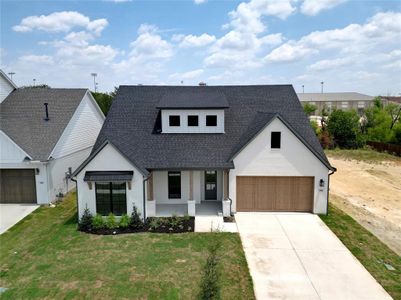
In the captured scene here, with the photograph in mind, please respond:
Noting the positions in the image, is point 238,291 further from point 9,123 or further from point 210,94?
point 9,123

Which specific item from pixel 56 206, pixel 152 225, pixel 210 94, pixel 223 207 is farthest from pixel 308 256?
pixel 56 206

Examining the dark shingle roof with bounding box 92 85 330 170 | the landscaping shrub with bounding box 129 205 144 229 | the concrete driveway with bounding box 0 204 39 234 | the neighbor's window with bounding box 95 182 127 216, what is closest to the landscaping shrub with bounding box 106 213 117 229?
the neighbor's window with bounding box 95 182 127 216

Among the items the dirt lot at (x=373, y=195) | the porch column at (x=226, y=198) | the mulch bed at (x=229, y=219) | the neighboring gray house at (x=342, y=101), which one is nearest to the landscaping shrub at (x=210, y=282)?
the mulch bed at (x=229, y=219)

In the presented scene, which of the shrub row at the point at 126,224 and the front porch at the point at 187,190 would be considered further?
the front porch at the point at 187,190

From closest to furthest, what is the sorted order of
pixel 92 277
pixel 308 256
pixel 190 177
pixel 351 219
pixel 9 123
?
pixel 92 277
pixel 308 256
pixel 351 219
pixel 190 177
pixel 9 123

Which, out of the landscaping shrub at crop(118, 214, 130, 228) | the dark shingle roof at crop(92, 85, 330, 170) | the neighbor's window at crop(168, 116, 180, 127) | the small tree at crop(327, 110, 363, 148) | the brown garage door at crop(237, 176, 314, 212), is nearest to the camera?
the landscaping shrub at crop(118, 214, 130, 228)

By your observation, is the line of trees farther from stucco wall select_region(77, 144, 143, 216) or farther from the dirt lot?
stucco wall select_region(77, 144, 143, 216)

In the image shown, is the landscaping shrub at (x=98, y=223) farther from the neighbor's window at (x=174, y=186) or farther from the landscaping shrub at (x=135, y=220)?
the neighbor's window at (x=174, y=186)
